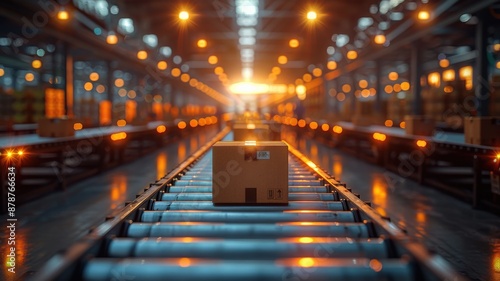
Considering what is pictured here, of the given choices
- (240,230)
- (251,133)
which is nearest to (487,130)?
(251,133)

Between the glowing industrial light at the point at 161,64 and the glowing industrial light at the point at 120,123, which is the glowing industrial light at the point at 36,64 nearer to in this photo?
the glowing industrial light at the point at 161,64

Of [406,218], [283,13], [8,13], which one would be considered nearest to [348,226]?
[406,218]

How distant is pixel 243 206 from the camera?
473 cm

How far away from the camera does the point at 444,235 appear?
6.64 metres

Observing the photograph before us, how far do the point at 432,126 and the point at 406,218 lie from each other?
490cm

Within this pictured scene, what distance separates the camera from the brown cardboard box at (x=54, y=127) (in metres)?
10.8

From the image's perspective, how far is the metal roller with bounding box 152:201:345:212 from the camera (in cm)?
468

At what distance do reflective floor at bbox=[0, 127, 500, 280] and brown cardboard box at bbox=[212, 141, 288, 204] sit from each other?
2148 mm

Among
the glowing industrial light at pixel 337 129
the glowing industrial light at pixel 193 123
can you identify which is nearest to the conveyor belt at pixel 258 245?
the glowing industrial light at pixel 337 129

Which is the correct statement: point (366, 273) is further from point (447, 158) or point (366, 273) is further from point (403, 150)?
point (403, 150)

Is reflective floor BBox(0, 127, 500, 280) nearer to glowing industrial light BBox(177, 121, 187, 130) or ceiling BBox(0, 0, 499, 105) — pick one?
ceiling BBox(0, 0, 499, 105)

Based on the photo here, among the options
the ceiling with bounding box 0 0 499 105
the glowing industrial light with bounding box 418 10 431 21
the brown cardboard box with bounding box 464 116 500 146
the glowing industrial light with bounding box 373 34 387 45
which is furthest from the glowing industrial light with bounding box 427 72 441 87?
the brown cardboard box with bounding box 464 116 500 146

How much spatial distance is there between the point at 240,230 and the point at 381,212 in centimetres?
478

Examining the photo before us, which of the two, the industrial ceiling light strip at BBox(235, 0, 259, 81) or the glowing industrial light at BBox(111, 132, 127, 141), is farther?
the industrial ceiling light strip at BBox(235, 0, 259, 81)
